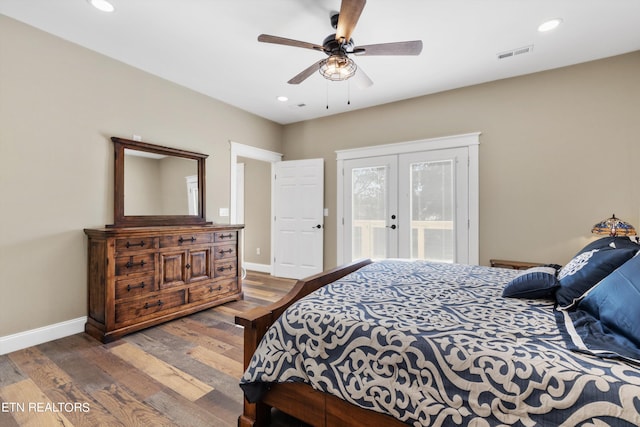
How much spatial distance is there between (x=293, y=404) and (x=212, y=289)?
7.87 ft

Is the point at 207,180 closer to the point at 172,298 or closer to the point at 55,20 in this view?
the point at 172,298

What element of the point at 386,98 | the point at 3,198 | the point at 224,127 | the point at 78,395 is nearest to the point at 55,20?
the point at 3,198

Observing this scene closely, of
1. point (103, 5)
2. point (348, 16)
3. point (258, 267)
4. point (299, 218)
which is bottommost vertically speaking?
point (258, 267)

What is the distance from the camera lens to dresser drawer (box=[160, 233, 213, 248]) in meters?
3.02

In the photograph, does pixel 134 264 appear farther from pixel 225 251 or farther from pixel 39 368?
pixel 225 251

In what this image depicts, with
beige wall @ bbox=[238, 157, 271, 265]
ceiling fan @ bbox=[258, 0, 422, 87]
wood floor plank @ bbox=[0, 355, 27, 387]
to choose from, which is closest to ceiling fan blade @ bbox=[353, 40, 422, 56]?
ceiling fan @ bbox=[258, 0, 422, 87]

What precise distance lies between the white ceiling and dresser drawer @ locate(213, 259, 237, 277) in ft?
7.50

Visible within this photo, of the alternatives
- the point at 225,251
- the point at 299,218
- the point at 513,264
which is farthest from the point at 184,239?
the point at 513,264

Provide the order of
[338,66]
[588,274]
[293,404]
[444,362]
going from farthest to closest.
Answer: [338,66] → [588,274] → [293,404] → [444,362]

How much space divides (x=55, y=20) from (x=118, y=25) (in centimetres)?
50

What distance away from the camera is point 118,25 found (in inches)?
99.0

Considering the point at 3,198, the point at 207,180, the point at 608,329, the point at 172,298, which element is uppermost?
the point at 207,180

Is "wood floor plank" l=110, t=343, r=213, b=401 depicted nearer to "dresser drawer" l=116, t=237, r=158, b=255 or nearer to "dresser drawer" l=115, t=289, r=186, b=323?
"dresser drawer" l=115, t=289, r=186, b=323

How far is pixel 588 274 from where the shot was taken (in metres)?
1.53
